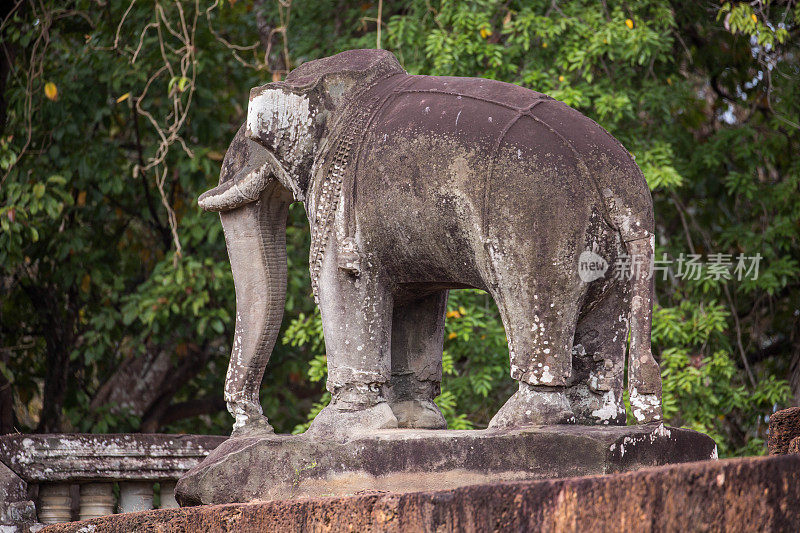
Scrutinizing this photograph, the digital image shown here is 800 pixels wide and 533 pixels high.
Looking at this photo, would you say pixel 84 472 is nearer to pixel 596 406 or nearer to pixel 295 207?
pixel 596 406

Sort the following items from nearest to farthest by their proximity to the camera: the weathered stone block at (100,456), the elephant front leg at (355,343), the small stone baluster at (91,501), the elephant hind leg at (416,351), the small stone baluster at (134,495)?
the elephant front leg at (355,343)
the elephant hind leg at (416,351)
the weathered stone block at (100,456)
the small stone baluster at (91,501)
the small stone baluster at (134,495)

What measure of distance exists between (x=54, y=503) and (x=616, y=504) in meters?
3.62

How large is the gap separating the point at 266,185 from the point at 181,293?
14.6ft

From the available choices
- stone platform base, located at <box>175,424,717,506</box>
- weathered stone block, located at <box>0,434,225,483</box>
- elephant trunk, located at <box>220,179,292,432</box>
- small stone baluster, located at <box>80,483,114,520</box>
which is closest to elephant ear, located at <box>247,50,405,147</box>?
elephant trunk, located at <box>220,179,292,432</box>

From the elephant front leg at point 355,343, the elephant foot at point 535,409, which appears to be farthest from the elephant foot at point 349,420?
the elephant foot at point 535,409

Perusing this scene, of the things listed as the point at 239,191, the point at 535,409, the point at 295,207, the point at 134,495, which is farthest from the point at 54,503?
the point at 295,207

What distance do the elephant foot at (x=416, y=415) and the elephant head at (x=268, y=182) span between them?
605 mm

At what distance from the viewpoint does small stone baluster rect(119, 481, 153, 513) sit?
5973mm

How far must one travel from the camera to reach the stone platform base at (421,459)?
13.1ft

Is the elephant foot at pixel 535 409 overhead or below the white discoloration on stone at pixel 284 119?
below

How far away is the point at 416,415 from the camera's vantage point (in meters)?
4.84

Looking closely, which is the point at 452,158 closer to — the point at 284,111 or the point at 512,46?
the point at 284,111

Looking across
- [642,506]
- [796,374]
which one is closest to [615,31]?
[796,374]

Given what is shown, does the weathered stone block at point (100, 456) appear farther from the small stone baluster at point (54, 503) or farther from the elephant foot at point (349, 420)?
the elephant foot at point (349, 420)
